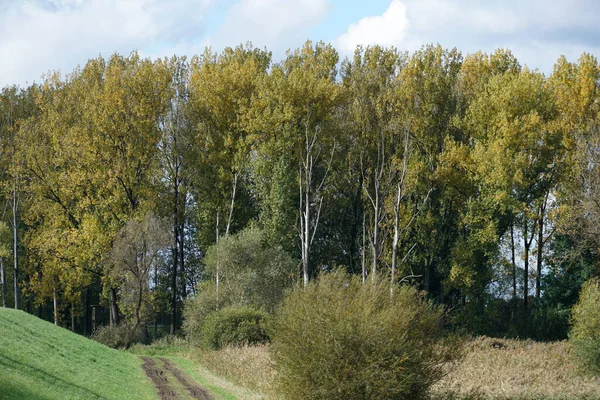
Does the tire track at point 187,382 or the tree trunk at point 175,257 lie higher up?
the tree trunk at point 175,257

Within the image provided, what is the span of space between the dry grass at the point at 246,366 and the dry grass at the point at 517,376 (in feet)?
17.9

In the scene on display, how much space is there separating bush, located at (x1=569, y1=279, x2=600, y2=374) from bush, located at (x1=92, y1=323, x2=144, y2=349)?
80.7 feet

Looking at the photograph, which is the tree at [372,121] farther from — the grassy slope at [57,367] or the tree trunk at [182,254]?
the grassy slope at [57,367]

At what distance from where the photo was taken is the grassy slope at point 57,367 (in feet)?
59.1

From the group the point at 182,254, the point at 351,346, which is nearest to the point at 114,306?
the point at 182,254

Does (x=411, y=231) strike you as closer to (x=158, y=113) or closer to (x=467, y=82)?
(x=467, y=82)

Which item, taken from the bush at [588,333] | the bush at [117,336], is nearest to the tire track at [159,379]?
the bush at [117,336]

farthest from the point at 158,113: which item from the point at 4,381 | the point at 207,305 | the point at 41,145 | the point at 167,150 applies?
the point at 4,381

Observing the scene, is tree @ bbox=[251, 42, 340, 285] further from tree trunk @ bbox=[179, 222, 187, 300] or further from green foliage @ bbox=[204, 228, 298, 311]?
tree trunk @ bbox=[179, 222, 187, 300]

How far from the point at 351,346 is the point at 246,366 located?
994cm

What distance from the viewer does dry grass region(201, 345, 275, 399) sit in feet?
77.9

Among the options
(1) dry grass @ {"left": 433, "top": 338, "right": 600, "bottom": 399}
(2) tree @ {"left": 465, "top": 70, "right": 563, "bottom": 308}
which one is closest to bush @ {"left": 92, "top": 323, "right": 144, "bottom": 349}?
(1) dry grass @ {"left": 433, "top": 338, "right": 600, "bottom": 399}

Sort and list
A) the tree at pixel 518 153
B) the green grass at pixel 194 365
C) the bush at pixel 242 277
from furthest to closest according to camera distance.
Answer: the tree at pixel 518 153 → the bush at pixel 242 277 → the green grass at pixel 194 365

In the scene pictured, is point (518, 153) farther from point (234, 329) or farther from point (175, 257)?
point (175, 257)
